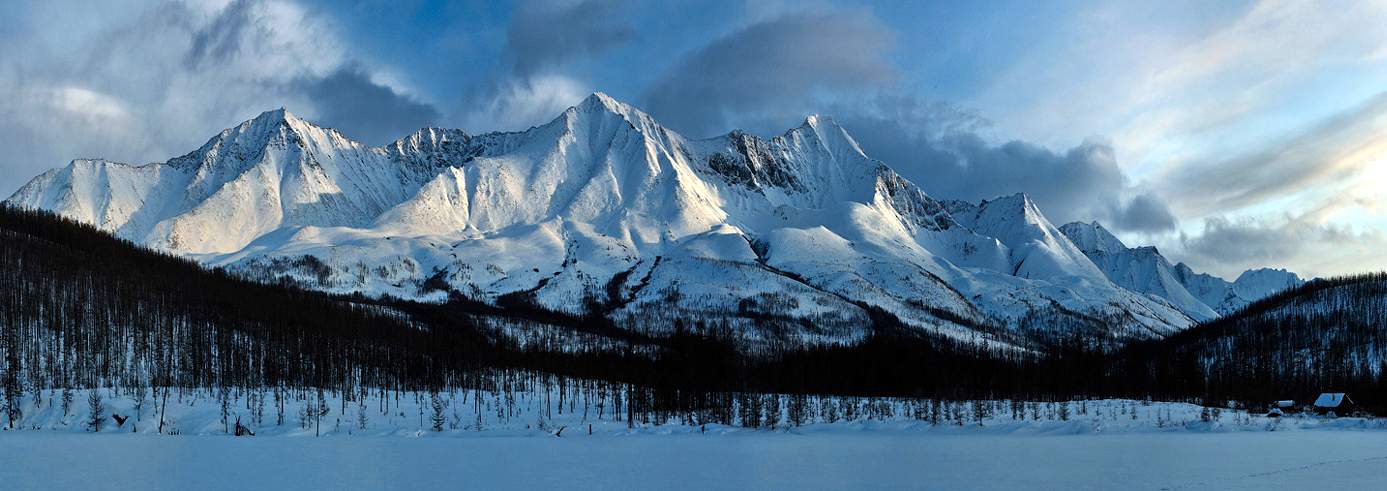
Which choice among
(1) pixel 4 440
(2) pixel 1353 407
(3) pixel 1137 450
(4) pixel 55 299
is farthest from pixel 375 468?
(4) pixel 55 299

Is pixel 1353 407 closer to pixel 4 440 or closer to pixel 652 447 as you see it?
pixel 652 447

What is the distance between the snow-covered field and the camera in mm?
52125

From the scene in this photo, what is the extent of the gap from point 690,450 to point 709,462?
1175 cm

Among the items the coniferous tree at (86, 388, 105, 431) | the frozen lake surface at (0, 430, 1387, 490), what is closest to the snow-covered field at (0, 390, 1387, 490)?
the frozen lake surface at (0, 430, 1387, 490)

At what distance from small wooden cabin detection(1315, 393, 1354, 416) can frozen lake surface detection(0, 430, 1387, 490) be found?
33.2m

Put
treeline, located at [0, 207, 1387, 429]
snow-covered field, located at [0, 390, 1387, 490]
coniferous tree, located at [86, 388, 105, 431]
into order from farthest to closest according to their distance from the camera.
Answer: treeline, located at [0, 207, 1387, 429]
coniferous tree, located at [86, 388, 105, 431]
snow-covered field, located at [0, 390, 1387, 490]

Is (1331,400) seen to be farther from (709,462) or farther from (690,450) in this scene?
(709,462)

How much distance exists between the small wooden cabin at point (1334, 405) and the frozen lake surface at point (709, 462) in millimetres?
33166

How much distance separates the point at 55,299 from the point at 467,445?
124 metres

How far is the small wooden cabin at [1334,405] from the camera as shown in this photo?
395ft

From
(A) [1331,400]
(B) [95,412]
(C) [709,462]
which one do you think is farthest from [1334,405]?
(B) [95,412]

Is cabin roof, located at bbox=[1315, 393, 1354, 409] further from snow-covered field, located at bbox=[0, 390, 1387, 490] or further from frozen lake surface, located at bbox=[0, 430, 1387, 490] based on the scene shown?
frozen lake surface, located at bbox=[0, 430, 1387, 490]

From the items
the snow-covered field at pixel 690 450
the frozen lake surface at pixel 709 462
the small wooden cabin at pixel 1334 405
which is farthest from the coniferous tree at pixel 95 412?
the small wooden cabin at pixel 1334 405

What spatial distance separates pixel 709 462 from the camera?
65438mm
